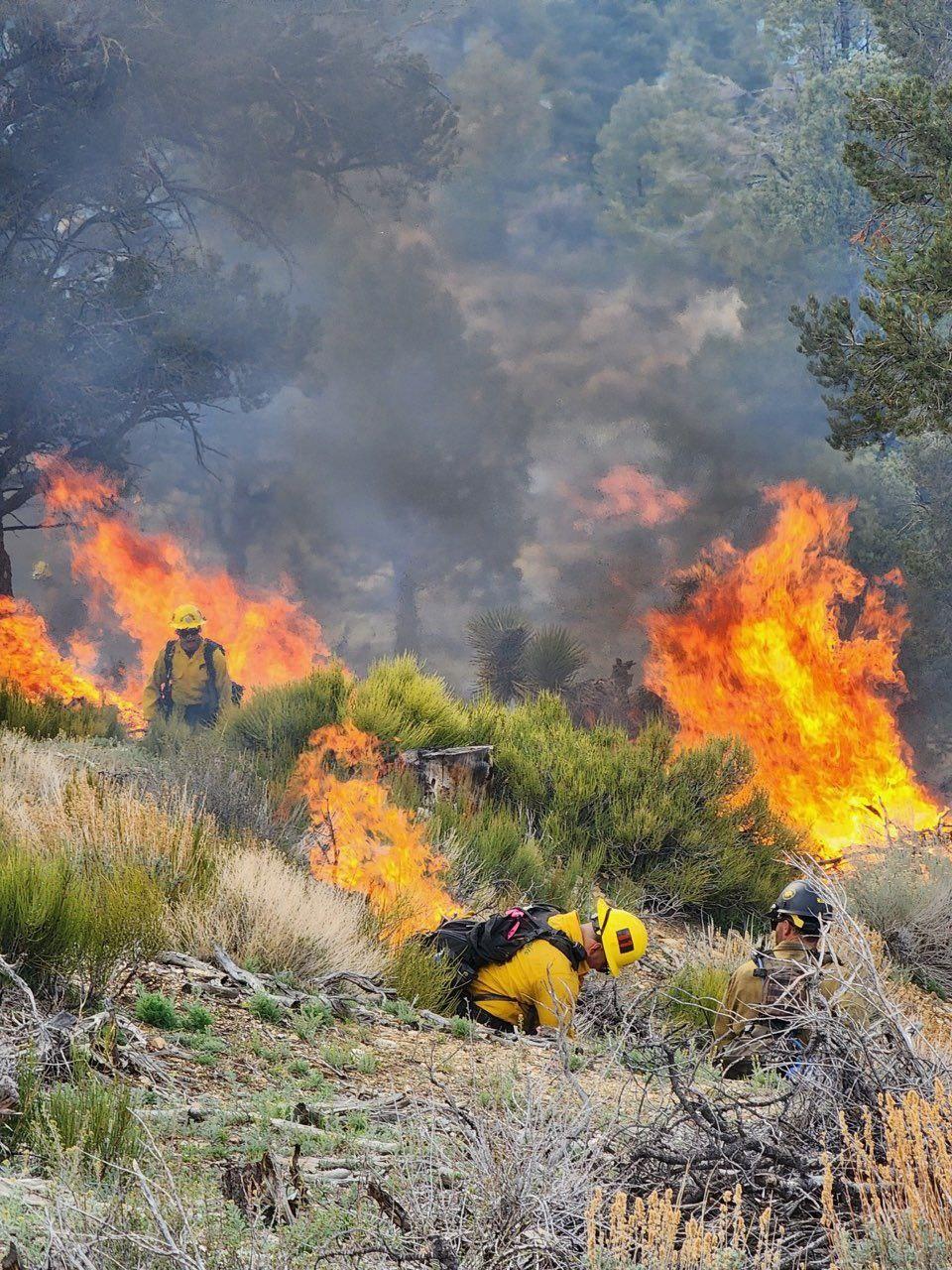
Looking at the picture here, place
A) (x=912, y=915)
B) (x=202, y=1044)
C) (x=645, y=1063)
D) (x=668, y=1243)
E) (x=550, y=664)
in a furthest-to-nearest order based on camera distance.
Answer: (x=550, y=664) → (x=912, y=915) → (x=202, y=1044) → (x=645, y=1063) → (x=668, y=1243)

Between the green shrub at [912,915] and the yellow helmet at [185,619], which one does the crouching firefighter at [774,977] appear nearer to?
the green shrub at [912,915]

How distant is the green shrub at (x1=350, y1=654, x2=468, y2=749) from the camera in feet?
36.7

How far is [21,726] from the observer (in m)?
11.7

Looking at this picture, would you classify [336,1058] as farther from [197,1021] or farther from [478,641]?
[478,641]

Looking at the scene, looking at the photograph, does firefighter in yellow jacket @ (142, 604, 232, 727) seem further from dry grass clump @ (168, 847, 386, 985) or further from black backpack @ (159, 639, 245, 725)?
dry grass clump @ (168, 847, 386, 985)

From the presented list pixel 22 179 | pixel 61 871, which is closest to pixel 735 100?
pixel 22 179

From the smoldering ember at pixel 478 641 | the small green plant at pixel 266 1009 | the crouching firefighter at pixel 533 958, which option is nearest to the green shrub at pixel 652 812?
the smoldering ember at pixel 478 641

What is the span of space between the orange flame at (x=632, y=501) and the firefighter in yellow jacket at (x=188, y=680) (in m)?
17.7

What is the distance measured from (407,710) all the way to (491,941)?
5.25m

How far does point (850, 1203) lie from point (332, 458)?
30551mm

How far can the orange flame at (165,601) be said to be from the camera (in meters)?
22.5

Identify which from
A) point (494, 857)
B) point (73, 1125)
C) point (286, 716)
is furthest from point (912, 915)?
point (73, 1125)

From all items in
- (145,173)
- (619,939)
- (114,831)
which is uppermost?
(145,173)

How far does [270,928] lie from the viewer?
6164 mm
